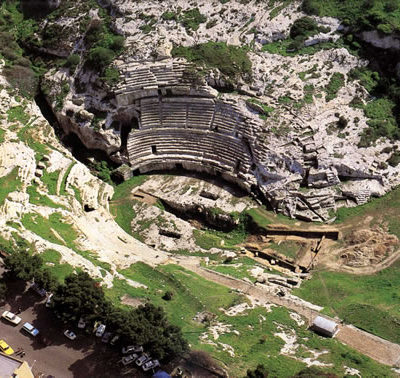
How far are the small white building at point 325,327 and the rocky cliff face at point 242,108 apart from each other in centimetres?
1431

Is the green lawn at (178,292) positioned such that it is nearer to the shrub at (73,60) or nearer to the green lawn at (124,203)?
the green lawn at (124,203)

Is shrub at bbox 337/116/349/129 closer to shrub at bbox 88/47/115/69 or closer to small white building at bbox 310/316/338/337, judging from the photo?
small white building at bbox 310/316/338/337

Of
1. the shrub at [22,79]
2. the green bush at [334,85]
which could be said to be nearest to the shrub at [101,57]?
the shrub at [22,79]

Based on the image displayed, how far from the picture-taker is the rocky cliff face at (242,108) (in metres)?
56.1

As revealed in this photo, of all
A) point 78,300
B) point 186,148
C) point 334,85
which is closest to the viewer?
point 78,300

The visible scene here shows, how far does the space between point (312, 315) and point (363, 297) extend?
5.14 metres

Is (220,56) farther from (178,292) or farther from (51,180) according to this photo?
(178,292)

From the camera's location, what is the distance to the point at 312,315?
44125mm

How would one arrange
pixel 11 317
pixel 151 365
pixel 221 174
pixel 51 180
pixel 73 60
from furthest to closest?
1. pixel 73 60
2. pixel 221 174
3. pixel 51 180
4. pixel 11 317
5. pixel 151 365

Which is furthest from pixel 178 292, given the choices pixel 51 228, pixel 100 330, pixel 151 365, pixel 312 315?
pixel 51 228

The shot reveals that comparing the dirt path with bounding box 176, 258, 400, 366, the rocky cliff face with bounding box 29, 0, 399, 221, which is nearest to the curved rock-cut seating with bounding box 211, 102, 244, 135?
the rocky cliff face with bounding box 29, 0, 399, 221

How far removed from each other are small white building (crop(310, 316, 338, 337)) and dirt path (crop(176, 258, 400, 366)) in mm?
715

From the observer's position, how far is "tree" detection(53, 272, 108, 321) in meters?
39.9

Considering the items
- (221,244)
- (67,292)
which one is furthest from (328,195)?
(67,292)
